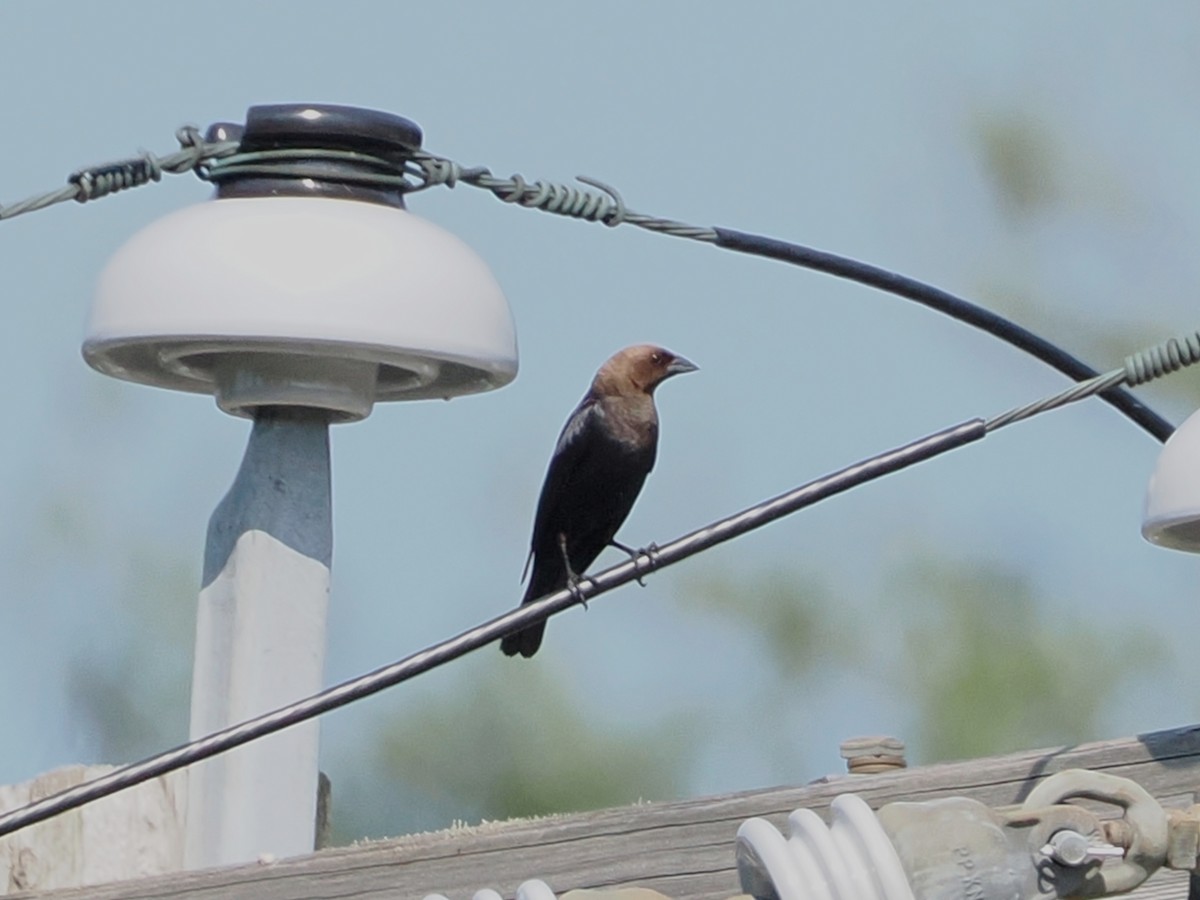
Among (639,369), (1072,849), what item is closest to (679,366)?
(639,369)

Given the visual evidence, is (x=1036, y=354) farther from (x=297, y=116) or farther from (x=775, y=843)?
(x=775, y=843)

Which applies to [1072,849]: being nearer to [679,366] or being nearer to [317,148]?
[317,148]

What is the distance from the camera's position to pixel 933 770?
1772 millimetres

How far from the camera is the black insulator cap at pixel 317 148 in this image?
2480 millimetres

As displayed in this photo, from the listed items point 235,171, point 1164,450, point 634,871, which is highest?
point 235,171

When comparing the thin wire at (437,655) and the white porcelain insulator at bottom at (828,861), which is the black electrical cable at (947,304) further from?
the white porcelain insulator at bottom at (828,861)

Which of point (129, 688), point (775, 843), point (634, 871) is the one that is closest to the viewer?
point (775, 843)

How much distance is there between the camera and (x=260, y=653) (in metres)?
2.34

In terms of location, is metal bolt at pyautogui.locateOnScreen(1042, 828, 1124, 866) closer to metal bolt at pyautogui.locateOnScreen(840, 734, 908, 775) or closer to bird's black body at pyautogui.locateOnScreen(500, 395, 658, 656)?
metal bolt at pyautogui.locateOnScreen(840, 734, 908, 775)

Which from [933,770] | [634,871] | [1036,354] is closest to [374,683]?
[634,871]

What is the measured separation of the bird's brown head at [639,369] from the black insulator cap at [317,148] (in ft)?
8.95

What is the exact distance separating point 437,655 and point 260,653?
1.22ft

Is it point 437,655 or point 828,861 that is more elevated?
point 437,655

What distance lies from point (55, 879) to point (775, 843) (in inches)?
60.0
